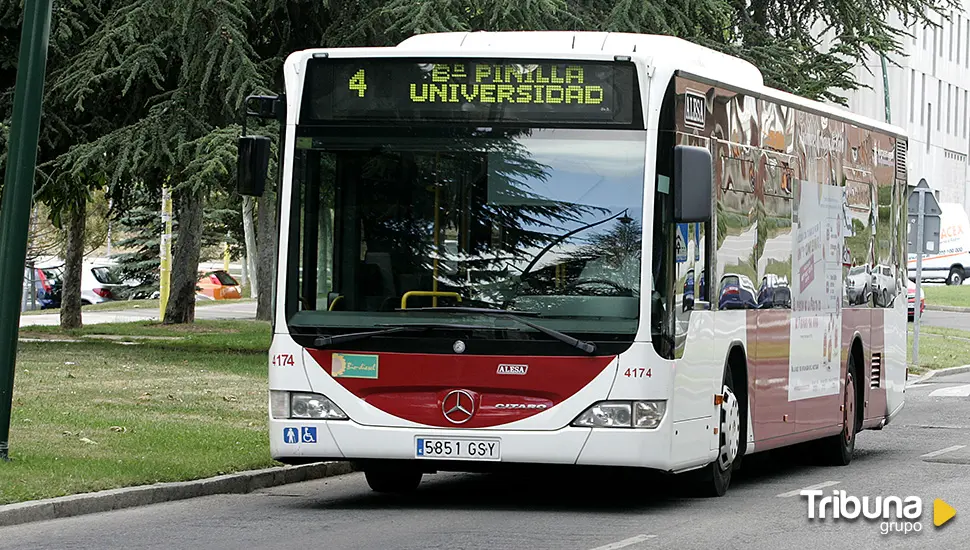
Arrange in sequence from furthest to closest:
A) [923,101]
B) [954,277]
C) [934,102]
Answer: [934,102]
[923,101]
[954,277]

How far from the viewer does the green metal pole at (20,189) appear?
13211 millimetres

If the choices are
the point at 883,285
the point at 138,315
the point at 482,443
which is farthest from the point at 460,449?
the point at 138,315

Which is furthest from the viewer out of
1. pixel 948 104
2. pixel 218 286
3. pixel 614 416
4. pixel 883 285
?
pixel 948 104

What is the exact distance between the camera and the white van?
7412cm

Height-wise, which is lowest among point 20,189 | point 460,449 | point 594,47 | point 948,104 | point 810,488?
point 810,488

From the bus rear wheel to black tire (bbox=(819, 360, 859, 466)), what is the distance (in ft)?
10.4

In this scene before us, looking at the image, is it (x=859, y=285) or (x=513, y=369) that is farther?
(x=859, y=285)

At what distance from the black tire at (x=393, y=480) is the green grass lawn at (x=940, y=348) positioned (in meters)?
17.7

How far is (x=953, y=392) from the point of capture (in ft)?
89.3

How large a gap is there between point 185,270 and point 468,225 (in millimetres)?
24727

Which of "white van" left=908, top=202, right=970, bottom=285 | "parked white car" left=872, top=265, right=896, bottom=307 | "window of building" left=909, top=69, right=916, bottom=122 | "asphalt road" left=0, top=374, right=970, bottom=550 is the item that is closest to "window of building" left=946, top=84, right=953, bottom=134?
"window of building" left=909, top=69, right=916, bottom=122

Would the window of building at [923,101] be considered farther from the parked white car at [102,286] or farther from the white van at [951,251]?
the parked white car at [102,286]

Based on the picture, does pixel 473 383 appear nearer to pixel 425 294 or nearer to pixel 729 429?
pixel 425 294

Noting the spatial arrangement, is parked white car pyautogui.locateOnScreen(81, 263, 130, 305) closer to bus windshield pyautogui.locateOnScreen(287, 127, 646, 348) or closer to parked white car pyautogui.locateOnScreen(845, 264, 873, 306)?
parked white car pyautogui.locateOnScreen(845, 264, 873, 306)
